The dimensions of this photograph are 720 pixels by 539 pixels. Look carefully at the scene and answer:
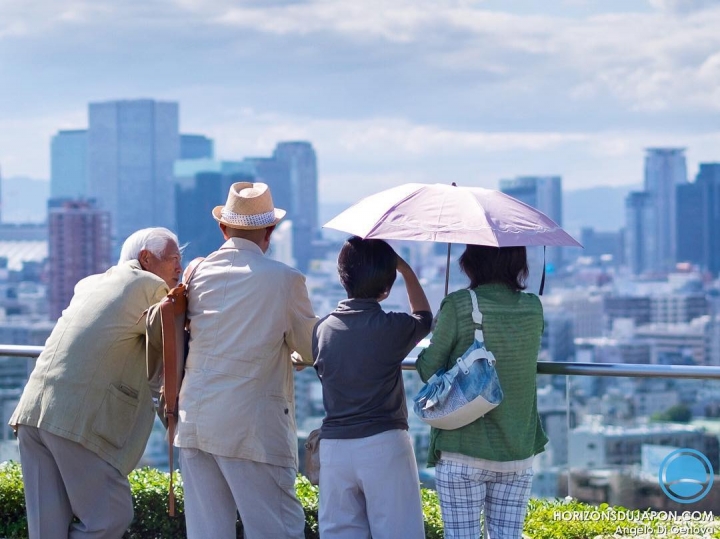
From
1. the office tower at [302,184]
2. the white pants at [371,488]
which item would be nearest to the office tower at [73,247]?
the office tower at [302,184]

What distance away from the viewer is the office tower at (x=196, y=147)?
189 meters

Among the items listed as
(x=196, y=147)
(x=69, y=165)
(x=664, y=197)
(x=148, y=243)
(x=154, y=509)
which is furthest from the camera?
(x=196, y=147)

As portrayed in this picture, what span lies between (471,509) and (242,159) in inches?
7217

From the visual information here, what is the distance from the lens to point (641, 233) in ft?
570

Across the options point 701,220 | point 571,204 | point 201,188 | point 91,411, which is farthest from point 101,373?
point 571,204

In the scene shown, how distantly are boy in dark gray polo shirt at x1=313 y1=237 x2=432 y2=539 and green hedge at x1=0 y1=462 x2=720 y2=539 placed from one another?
93cm

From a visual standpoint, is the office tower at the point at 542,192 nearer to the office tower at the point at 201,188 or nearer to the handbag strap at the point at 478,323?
the office tower at the point at 201,188

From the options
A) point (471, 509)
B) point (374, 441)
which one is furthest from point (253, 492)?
point (471, 509)

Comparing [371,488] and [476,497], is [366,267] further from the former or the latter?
[476,497]

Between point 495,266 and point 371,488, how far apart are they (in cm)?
82

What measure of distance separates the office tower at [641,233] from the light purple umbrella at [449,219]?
171 m

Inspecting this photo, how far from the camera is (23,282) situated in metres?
146

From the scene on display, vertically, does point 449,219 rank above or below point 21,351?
above

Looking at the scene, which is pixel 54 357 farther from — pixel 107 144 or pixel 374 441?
pixel 107 144
